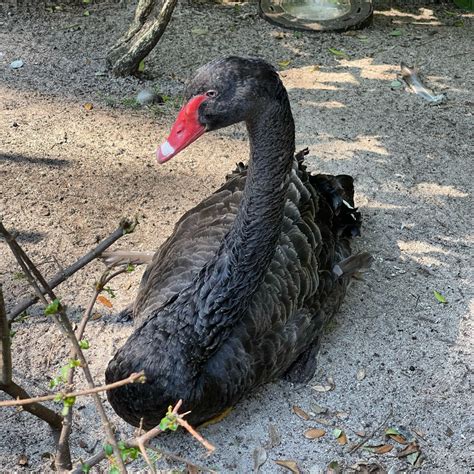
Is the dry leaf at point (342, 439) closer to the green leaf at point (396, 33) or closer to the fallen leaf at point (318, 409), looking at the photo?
the fallen leaf at point (318, 409)

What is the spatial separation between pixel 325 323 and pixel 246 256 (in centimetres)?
79

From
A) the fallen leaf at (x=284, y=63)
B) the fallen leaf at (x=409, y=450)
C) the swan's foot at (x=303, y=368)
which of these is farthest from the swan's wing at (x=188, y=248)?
the fallen leaf at (x=284, y=63)

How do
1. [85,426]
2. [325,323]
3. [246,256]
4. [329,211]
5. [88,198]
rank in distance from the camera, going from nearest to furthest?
[246,256] < [85,426] < [325,323] < [329,211] < [88,198]

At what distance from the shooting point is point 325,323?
3406 mm

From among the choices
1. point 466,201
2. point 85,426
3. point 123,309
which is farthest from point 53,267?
point 466,201

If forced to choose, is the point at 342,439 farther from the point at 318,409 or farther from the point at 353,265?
the point at 353,265

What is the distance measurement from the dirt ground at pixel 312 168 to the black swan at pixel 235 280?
0.26 metres

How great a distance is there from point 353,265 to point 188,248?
2.79 ft

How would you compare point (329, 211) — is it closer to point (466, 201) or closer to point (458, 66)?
point (466, 201)

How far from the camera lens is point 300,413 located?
126 inches

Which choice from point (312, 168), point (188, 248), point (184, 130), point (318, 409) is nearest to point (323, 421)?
point (318, 409)

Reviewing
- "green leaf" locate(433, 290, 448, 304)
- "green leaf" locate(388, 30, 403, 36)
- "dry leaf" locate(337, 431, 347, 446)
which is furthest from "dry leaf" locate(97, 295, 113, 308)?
"green leaf" locate(388, 30, 403, 36)

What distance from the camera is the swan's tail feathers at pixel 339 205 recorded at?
146 inches

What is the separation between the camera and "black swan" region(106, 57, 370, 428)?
2473 mm
